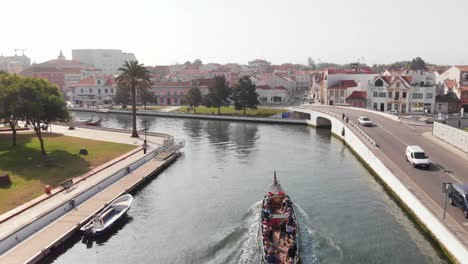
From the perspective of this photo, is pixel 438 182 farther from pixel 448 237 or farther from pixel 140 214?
pixel 140 214

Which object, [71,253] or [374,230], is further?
[374,230]

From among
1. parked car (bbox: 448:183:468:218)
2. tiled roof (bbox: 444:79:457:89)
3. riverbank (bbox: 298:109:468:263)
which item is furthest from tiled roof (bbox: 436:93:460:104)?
parked car (bbox: 448:183:468:218)

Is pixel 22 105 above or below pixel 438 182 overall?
above

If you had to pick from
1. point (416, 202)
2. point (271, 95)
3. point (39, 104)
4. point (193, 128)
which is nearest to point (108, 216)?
point (39, 104)

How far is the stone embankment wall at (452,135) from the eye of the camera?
51.8m

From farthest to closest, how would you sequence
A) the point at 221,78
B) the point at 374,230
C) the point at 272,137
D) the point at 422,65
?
1. the point at 422,65
2. the point at 221,78
3. the point at 272,137
4. the point at 374,230

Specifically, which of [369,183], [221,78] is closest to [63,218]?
[369,183]

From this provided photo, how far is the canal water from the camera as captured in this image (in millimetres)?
29438

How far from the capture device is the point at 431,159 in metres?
47.9

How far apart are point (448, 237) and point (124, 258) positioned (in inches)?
869

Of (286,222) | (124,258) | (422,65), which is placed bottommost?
(124,258)

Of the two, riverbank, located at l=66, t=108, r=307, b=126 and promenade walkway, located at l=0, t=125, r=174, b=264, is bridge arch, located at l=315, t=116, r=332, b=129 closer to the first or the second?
riverbank, located at l=66, t=108, r=307, b=126

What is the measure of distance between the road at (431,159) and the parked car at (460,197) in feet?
1.40

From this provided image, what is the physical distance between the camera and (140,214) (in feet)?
124
